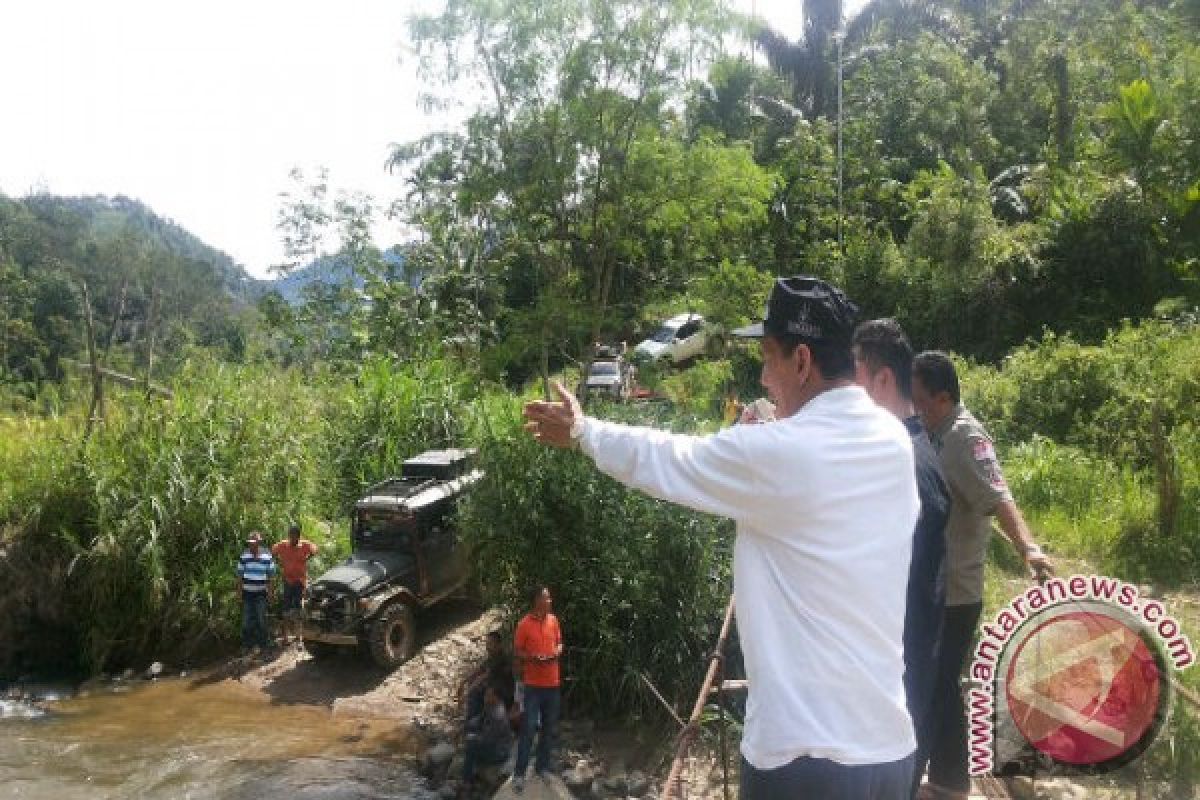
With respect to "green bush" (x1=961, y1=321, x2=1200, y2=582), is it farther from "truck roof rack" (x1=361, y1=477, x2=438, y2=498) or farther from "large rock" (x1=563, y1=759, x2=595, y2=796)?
"truck roof rack" (x1=361, y1=477, x2=438, y2=498)

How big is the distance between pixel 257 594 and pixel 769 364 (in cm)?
959

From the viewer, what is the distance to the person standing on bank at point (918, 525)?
96.3 inches

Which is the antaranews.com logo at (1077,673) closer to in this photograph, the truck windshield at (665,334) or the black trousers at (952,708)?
the black trousers at (952,708)

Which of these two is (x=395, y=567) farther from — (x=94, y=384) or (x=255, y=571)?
(x=94, y=384)

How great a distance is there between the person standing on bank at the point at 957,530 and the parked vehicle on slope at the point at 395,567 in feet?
20.2

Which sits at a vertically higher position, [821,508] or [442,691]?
[821,508]

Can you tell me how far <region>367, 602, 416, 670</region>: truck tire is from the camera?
31.6ft

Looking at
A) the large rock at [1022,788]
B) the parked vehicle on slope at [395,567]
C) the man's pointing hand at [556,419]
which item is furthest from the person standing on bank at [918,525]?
the parked vehicle on slope at [395,567]

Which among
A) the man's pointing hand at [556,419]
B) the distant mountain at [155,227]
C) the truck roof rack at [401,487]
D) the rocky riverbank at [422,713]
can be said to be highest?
the distant mountain at [155,227]

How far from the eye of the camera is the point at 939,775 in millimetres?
3426

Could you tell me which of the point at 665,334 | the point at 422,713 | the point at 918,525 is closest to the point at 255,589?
the point at 422,713

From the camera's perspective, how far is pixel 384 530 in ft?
33.9

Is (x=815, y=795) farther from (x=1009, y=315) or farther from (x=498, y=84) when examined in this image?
(x=1009, y=315)

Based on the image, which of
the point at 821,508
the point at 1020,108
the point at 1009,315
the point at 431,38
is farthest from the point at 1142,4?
the point at 821,508
